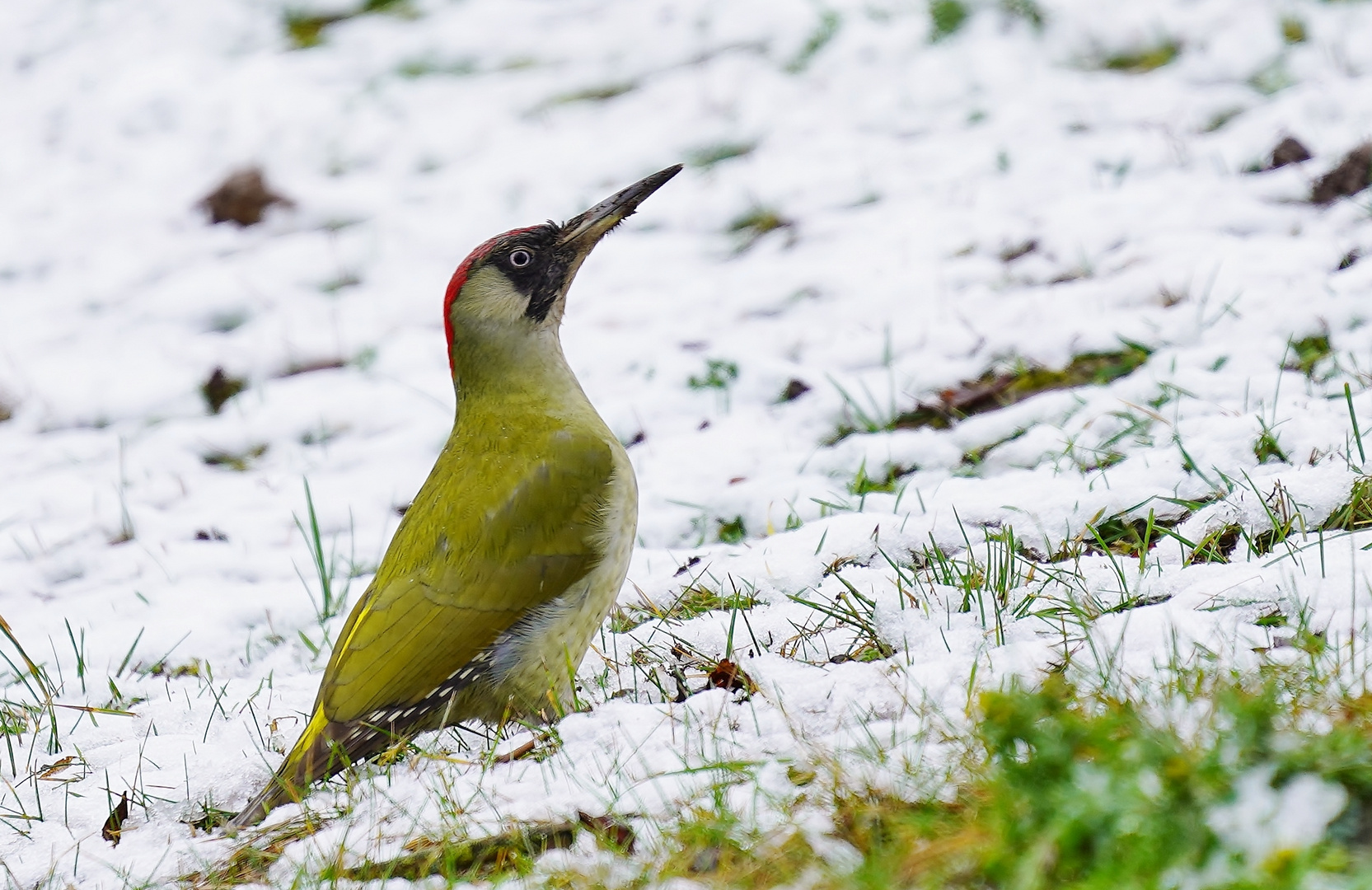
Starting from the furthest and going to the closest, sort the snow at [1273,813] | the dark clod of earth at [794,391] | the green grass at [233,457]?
the green grass at [233,457], the dark clod of earth at [794,391], the snow at [1273,813]

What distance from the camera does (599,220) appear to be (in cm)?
407

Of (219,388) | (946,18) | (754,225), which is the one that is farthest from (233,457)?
(946,18)

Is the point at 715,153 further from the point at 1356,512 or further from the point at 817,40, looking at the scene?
the point at 1356,512

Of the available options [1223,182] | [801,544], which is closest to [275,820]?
[801,544]

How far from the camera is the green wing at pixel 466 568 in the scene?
3156 mm

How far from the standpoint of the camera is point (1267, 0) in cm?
731

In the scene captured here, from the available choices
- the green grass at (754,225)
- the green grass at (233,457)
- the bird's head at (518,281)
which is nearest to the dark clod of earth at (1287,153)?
the green grass at (754,225)

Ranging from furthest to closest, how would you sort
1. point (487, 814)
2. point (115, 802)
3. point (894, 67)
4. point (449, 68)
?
point (449, 68), point (894, 67), point (115, 802), point (487, 814)

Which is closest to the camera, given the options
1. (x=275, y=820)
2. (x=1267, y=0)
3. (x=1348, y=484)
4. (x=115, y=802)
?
(x=275, y=820)

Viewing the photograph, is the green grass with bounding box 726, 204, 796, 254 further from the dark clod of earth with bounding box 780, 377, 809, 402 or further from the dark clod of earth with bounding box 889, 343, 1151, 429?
the dark clod of earth with bounding box 889, 343, 1151, 429

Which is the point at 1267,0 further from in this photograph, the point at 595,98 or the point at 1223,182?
the point at 595,98

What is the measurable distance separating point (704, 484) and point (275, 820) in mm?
2171

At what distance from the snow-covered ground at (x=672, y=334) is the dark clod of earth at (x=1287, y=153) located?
0.07 metres

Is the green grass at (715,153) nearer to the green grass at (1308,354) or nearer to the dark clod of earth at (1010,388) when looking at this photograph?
the dark clod of earth at (1010,388)
